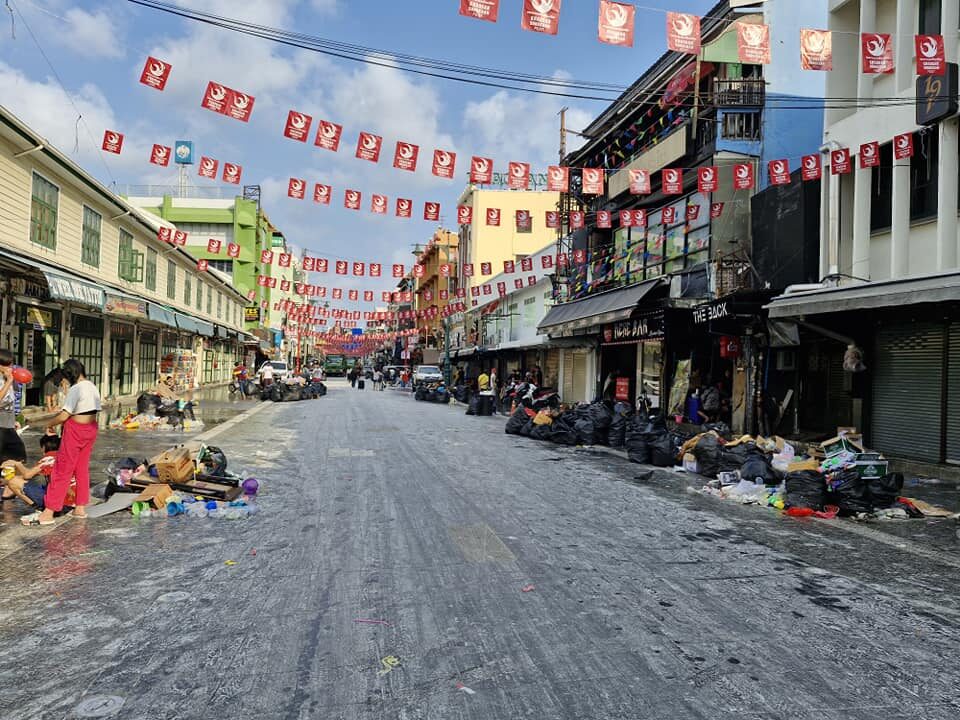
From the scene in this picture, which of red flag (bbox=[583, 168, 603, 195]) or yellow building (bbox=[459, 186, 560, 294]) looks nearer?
red flag (bbox=[583, 168, 603, 195])

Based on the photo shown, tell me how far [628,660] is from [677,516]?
177 inches

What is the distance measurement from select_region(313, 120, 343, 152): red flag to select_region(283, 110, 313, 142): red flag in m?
0.23

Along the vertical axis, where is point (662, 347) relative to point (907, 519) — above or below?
above

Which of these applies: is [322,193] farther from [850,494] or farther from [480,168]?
[850,494]

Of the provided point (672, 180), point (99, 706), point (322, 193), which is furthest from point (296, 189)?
point (99, 706)

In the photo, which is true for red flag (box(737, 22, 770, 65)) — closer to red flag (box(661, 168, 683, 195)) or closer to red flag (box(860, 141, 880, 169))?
red flag (box(860, 141, 880, 169))

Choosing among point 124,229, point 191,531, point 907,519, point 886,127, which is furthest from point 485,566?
point 124,229

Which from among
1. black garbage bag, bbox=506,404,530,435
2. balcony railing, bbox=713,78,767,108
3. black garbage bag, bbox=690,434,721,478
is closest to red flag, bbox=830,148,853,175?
balcony railing, bbox=713,78,767,108

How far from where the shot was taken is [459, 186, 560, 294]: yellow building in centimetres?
5162

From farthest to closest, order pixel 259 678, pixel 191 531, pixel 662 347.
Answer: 1. pixel 662 347
2. pixel 191 531
3. pixel 259 678

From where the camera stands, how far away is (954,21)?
11.6 meters

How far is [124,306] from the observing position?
17719 millimetres

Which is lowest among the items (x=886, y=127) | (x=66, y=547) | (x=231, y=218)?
(x=66, y=547)

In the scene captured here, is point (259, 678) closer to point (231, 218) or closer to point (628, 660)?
point (628, 660)
